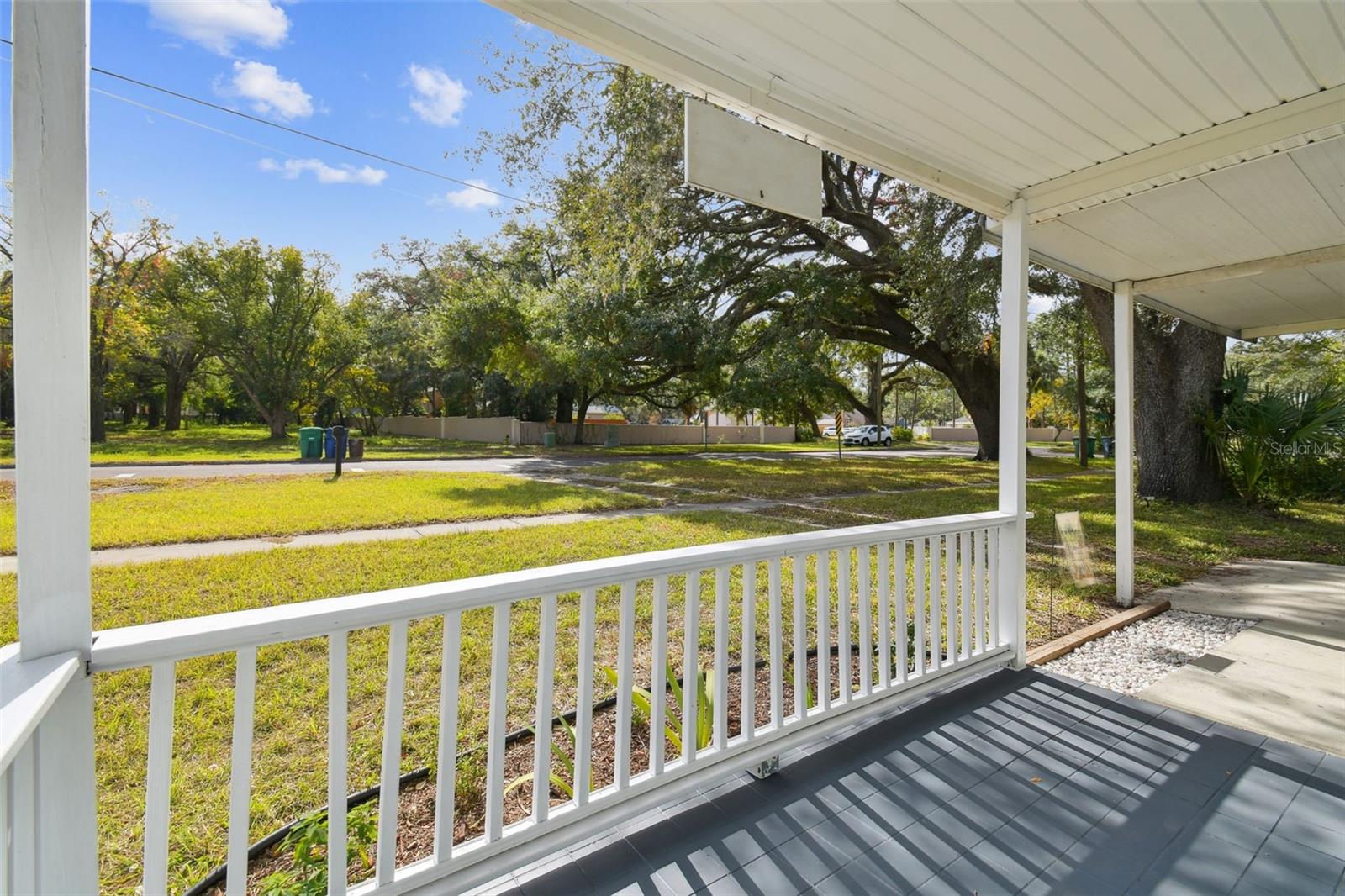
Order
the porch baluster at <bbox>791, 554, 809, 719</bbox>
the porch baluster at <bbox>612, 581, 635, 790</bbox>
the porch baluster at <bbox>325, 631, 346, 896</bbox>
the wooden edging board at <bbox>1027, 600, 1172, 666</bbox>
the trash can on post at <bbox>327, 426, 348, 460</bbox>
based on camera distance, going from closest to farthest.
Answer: the porch baluster at <bbox>325, 631, 346, 896</bbox>, the porch baluster at <bbox>612, 581, 635, 790</bbox>, the porch baluster at <bbox>791, 554, 809, 719</bbox>, the wooden edging board at <bbox>1027, 600, 1172, 666</bbox>, the trash can on post at <bbox>327, 426, 348, 460</bbox>

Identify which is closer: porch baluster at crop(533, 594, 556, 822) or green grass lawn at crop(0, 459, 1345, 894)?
porch baluster at crop(533, 594, 556, 822)

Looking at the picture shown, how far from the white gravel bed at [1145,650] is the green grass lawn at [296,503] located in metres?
4.99

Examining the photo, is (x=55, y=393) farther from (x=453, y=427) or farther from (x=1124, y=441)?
(x=453, y=427)

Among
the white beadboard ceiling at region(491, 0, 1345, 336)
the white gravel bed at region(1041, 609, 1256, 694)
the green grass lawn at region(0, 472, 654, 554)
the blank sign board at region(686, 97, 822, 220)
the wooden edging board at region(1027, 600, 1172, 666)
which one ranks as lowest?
the white gravel bed at region(1041, 609, 1256, 694)

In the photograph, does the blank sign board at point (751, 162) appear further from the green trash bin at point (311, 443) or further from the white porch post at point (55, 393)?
the green trash bin at point (311, 443)

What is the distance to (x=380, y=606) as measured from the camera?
125 cm

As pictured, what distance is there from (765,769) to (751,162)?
190 centimetres

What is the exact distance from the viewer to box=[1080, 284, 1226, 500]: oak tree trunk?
6957 millimetres

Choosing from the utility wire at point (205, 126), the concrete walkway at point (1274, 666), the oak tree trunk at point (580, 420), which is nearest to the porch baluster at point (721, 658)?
the concrete walkway at point (1274, 666)

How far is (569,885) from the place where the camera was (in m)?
1.46

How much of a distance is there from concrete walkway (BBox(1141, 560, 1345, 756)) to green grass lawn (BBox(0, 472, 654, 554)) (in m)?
5.32

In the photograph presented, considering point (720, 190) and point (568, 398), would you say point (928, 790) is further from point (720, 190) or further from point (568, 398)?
point (568, 398)

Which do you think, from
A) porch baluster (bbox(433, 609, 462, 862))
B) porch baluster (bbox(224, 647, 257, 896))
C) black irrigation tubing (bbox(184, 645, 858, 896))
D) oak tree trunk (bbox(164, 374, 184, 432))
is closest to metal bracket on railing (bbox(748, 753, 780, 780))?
black irrigation tubing (bbox(184, 645, 858, 896))

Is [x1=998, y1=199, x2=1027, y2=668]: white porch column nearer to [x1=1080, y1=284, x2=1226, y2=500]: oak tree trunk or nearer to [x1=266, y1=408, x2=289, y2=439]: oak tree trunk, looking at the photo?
[x1=1080, y1=284, x2=1226, y2=500]: oak tree trunk
